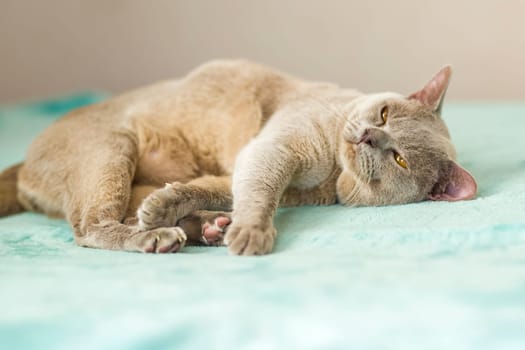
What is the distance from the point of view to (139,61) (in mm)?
3670

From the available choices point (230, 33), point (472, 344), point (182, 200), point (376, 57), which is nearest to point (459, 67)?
point (376, 57)

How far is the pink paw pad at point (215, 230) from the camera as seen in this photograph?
4.88 ft

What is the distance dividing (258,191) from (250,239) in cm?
22

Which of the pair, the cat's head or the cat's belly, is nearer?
the cat's head

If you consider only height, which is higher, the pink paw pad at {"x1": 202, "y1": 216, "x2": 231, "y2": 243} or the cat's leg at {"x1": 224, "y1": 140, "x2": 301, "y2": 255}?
the cat's leg at {"x1": 224, "y1": 140, "x2": 301, "y2": 255}

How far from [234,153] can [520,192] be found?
31.9 inches

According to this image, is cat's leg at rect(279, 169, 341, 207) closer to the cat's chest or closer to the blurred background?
the cat's chest

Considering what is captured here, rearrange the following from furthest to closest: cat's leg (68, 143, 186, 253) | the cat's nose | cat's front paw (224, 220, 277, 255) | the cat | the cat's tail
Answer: the cat's tail
the cat's nose
the cat
cat's leg (68, 143, 186, 253)
cat's front paw (224, 220, 277, 255)

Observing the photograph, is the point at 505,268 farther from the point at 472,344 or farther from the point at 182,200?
the point at 182,200

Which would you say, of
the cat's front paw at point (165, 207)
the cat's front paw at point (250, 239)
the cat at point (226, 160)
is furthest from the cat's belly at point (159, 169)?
the cat's front paw at point (250, 239)

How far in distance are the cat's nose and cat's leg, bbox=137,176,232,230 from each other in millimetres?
400

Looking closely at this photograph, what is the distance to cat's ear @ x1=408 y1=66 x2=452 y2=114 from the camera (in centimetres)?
177

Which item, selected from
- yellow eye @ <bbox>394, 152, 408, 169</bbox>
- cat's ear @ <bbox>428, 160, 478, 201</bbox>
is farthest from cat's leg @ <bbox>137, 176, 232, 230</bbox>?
cat's ear @ <bbox>428, 160, 478, 201</bbox>

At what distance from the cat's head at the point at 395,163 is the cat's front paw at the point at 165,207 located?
450 millimetres
